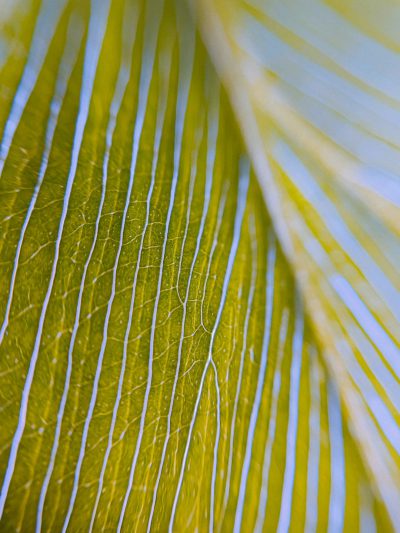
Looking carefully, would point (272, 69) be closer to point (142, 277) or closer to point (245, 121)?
point (245, 121)

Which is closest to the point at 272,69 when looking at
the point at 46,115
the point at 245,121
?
the point at 245,121

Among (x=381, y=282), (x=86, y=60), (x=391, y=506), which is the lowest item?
(x=391, y=506)

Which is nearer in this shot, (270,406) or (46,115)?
(46,115)

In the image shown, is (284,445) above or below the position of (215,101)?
below

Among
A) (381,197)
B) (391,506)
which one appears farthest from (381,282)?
(391,506)

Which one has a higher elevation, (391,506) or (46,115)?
(46,115)

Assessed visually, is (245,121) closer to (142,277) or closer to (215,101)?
(215,101)
